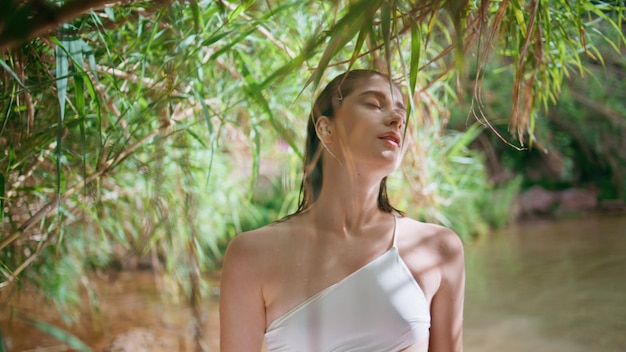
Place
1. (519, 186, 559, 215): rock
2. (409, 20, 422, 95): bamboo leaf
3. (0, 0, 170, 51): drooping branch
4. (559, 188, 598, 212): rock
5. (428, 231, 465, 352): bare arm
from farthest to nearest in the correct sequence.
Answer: (519, 186, 559, 215): rock, (559, 188, 598, 212): rock, (428, 231, 465, 352): bare arm, (409, 20, 422, 95): bamboo leaf, (0, 0, 170, 51): drooping branch

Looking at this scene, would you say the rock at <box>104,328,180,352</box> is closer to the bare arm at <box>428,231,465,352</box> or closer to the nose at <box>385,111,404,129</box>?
the bare arm at <box>428,231,465,352</box>

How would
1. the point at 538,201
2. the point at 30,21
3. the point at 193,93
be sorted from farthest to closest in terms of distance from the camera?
the point at 538,201 → the point at 193,93 → the point at 30,21

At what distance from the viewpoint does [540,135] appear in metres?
6.79

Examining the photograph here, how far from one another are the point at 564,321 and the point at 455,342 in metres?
2.09

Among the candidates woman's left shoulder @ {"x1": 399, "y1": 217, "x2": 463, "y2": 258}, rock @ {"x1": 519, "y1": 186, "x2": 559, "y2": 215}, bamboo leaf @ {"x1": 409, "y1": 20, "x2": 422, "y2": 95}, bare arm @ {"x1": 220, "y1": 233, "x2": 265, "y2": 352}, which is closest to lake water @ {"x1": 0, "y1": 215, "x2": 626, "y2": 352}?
bare arm @ {"x1": 220, "y1": 233, "x2": 265, "y2": 352}

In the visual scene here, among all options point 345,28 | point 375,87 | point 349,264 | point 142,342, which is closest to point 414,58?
point 345,28

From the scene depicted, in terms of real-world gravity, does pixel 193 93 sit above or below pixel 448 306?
above

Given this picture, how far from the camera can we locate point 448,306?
1345 millimetres

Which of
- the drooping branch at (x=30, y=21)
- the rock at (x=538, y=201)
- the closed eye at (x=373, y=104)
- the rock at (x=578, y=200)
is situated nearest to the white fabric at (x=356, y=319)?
the closed eye at (x=373, y=104)

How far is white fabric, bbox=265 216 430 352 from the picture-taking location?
4.04 ft

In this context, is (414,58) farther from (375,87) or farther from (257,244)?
(257,244)

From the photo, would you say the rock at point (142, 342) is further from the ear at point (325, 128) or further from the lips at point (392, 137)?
the lips at point (392, 137)

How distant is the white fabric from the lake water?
4.42 feet

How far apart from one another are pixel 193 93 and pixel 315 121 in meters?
0.45
